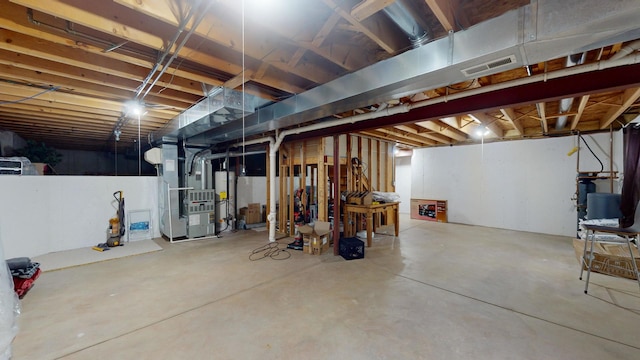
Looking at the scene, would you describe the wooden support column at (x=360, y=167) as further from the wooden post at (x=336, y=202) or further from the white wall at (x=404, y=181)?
the white wall at (x=404, y=181)

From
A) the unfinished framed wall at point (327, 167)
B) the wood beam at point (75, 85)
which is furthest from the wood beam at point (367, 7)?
the unfinished framed wall at point (327, 167)

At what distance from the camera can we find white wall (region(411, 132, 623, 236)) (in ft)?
17.6

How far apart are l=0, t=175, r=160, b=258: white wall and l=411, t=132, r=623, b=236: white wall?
25.8 ft

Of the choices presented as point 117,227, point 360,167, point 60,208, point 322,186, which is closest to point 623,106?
point 360,167

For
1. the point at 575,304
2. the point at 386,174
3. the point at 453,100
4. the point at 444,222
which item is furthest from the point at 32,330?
the point at 444,222

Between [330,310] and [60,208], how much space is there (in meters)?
5.46

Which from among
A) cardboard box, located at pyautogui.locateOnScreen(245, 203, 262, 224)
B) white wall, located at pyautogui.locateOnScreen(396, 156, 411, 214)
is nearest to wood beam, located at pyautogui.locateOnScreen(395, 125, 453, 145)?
white wall, located at pyautogui.locateOnScreen(396, 156, 411, 214)

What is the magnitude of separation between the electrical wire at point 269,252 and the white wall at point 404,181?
212 inches

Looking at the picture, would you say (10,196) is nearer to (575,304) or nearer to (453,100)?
(453,100)

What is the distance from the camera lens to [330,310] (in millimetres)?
2414

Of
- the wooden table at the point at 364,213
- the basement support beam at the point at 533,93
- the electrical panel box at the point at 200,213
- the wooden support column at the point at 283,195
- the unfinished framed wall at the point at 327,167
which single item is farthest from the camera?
the wooden support column at the point at 283,195

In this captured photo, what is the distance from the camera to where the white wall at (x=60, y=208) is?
3.85 m

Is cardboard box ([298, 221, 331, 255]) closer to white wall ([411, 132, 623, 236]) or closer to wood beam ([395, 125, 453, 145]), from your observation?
wood beam ([395, 125, 453, 145])

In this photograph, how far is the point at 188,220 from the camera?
530cm
